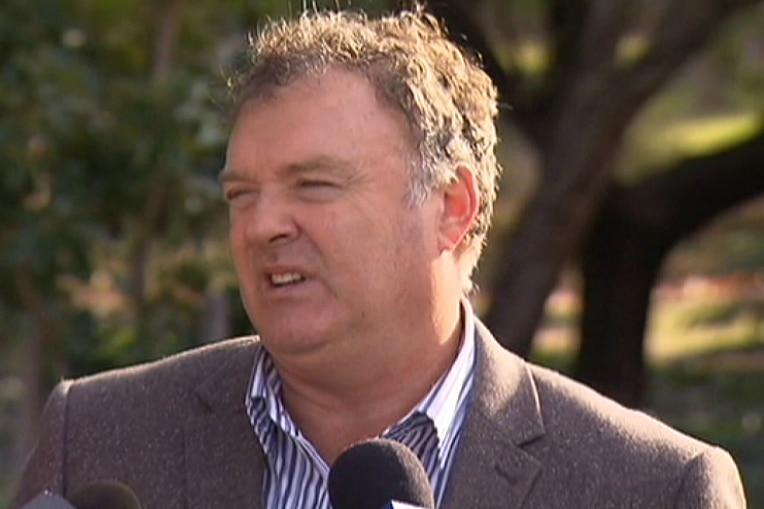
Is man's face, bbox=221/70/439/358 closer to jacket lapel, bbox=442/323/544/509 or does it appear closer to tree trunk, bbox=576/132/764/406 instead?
jacket lapel, bbox=442/323/544/509

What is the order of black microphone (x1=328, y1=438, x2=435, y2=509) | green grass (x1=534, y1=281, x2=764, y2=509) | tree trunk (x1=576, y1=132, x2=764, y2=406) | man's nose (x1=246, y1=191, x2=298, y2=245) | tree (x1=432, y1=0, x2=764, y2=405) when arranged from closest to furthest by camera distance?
black microphone (x1=328, y1=438, x2=435, y2=509)
man's nose (x1=246, y1=191, x2=298, y2=245)
tree (x1=432, y1=0, x2=764, y2=405)
tree trunk (x1=576, y1=132, x2=764, y2=406)
green grass (x1=534, y1=281, x2=764, y2=509)

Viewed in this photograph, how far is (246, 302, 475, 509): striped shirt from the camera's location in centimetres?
283

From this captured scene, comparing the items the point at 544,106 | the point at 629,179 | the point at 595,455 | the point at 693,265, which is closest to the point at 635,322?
the point at 629,179

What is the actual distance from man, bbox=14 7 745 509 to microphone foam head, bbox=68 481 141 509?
14.8 inches

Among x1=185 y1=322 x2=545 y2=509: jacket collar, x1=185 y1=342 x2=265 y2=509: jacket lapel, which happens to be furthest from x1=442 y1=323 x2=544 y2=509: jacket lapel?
→ x1=185 y1=342 x2=265 y2=509: jacket lapel

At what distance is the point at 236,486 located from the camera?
286 centimetres

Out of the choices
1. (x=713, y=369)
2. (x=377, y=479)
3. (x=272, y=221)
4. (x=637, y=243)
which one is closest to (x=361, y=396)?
(x=272, y=221)

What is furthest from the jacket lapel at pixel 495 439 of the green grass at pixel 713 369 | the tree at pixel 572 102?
the green grass at pixel 713 369

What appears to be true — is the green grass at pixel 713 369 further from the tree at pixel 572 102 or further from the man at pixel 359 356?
the man at pixel 359 356

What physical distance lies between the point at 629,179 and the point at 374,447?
7.33 meters

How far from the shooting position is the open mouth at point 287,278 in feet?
8.79

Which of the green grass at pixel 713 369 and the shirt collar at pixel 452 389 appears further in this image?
the green grass at pixel 713 369

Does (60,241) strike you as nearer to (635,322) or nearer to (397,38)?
(397,38)

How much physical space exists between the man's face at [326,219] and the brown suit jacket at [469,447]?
236mm
